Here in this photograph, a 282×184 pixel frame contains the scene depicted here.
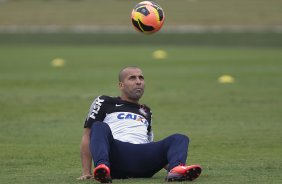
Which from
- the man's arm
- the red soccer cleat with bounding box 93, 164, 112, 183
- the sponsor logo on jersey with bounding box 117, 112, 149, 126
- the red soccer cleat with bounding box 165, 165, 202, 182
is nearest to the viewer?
the red soccer cleat with bounding box 93, 164, 112, 183

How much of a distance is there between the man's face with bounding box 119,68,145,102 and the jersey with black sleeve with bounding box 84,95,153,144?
17 cm

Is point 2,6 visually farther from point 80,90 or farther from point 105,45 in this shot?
point 80,90

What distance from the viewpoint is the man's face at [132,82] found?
9242 mm

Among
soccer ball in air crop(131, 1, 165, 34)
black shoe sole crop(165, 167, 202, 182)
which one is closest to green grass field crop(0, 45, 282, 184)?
Answer: black shoe sole crop(165, 167, 202, 182)

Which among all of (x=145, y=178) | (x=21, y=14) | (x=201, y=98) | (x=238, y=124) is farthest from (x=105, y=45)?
(x=145, y=178)

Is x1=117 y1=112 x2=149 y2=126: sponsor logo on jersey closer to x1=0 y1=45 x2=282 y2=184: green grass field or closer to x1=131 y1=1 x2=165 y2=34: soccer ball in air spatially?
x1=0 y1=45 x2=282 y2=184: green grass field

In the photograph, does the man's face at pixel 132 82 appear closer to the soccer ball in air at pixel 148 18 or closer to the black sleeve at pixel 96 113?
the black sleeve at pixel 96 113

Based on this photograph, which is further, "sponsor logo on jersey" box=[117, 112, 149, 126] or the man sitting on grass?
"sponsor logo on jersey" box=[117, 112, 149, 126]

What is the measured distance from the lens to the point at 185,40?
40500mm

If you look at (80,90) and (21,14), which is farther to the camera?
(21,14)

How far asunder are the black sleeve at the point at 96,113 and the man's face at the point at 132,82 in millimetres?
289

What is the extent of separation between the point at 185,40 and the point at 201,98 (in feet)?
70.5

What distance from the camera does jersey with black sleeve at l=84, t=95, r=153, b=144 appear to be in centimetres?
926

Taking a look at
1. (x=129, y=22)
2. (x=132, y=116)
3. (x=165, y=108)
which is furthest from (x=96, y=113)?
(x=129, y=22)
